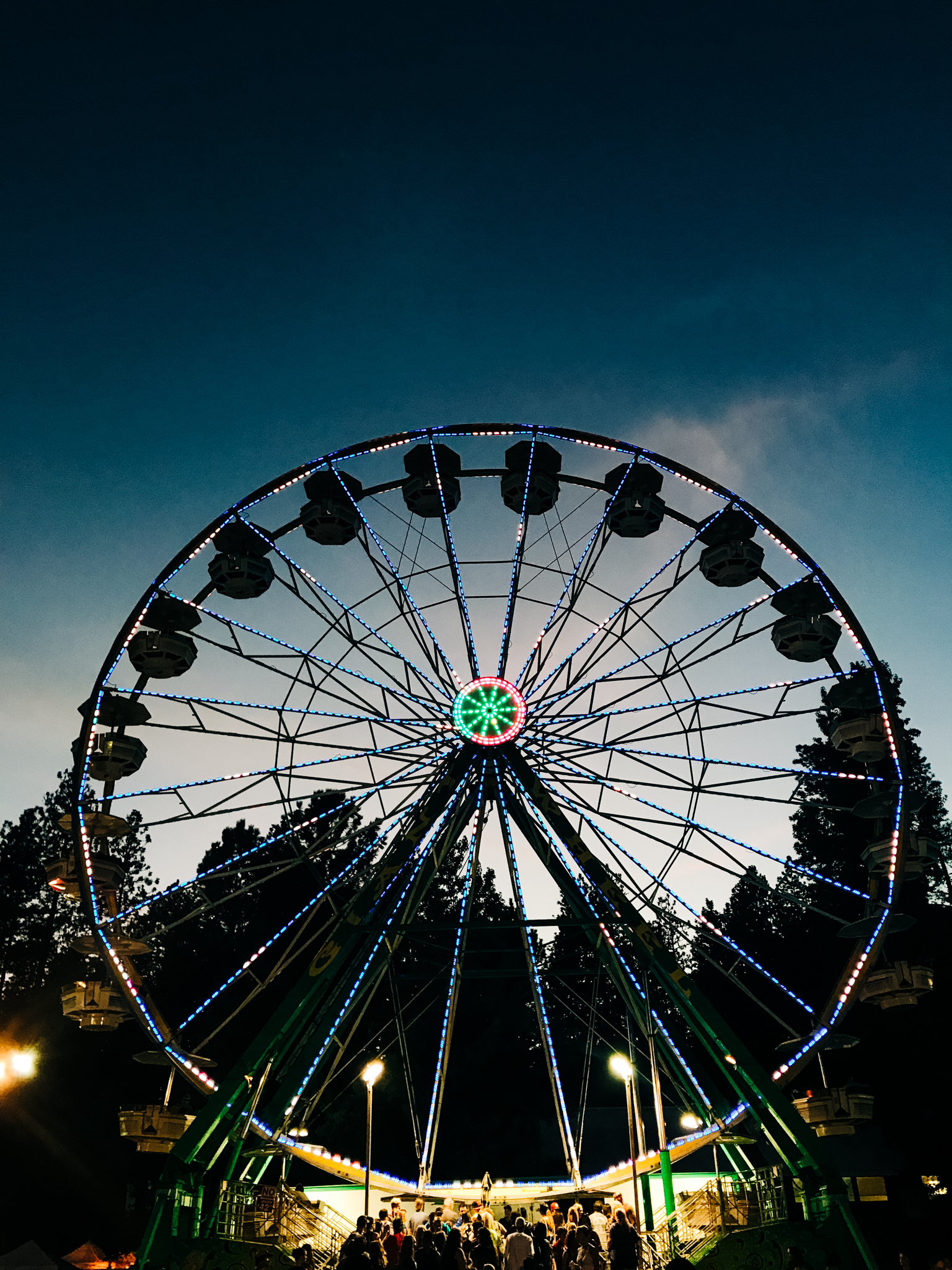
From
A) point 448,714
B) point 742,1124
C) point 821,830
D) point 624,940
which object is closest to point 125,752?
point 448,714

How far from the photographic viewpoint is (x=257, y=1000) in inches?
1380

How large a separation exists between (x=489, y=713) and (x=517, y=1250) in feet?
25.4

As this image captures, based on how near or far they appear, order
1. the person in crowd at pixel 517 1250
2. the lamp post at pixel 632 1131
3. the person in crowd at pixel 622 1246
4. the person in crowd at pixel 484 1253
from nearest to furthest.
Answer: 1. the person in crowd at pixel 622 1246
2. the person in crowd at pixel 484 1253
3. the person in crowd at pixel 517 1250
4. the lamp post at pixel 632 1131

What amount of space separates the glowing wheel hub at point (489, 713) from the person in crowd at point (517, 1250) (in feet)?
23.6

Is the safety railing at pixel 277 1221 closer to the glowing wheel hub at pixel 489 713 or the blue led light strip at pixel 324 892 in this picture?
the blue led light strip at pixel 324 892

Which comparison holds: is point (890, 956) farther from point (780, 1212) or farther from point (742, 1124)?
point (780, 1212)

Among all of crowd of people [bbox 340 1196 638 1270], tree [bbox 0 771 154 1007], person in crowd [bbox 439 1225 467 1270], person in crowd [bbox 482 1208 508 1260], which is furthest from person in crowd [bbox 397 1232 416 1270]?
tree [bbox 0 771 154 1007]

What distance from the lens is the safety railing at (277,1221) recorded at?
13.6 m

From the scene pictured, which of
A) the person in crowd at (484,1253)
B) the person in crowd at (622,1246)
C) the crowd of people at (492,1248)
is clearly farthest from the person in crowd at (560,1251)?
the person in crowd at (484,1253)

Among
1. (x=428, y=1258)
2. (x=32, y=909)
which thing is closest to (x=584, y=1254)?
(x=428, y=1258)

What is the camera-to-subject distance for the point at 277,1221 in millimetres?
14453

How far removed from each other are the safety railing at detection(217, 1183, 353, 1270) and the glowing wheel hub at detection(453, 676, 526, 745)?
→ 7535 mm

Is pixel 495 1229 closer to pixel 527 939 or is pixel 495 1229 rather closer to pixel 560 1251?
pixel 560 1251

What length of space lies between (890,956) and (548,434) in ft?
65.9
